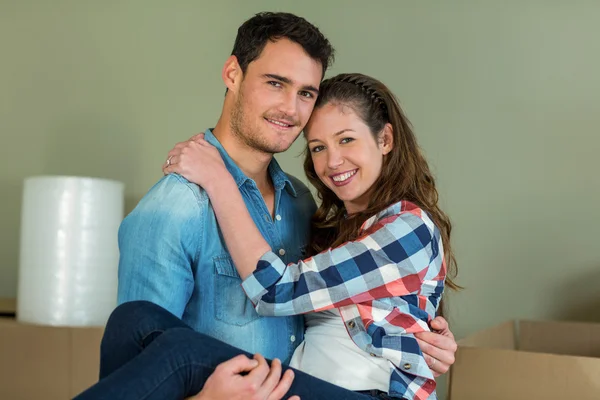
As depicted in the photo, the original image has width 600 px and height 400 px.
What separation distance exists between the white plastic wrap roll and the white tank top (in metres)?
0.87

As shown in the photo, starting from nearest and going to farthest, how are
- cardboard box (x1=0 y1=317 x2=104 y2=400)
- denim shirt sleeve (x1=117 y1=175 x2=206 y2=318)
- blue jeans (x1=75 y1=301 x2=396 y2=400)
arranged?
blue jeans (x1=75 y1=301 x2=396 y2=400), denim shirt sleeve (x1=117 y1=175 x2=206 y2=318), cardboard box (x1=0 y1=317 x2=104 y2=400)

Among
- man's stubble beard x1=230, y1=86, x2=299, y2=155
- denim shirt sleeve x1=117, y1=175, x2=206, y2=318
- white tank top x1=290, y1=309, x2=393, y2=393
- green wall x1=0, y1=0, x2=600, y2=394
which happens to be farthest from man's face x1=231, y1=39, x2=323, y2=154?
green wall x1=0, y1=0, x2=600, y2=394

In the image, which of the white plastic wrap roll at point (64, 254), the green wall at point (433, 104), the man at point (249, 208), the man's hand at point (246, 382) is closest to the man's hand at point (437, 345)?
the man at point (249, 208)

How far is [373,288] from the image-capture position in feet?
4.00

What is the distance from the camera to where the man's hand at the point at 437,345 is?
131 cm

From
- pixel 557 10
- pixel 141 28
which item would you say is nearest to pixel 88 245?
pixel 141 28

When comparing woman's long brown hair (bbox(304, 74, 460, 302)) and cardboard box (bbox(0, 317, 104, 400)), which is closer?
woman's long brown hair (bbox(304, 74, 460, 302))

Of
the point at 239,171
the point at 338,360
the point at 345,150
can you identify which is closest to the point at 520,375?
the point at 338,360

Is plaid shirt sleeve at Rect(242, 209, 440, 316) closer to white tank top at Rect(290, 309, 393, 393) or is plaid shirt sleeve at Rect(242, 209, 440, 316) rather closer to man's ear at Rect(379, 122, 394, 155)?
white tank top at Rect(290, 309, 393, 393)

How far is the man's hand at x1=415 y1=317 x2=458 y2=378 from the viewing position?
51.5 inches

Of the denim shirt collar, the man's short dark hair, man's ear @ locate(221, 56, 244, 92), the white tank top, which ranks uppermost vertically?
the man's short dark hair

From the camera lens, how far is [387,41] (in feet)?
7.57

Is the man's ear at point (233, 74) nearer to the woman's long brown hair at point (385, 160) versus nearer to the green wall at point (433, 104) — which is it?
the woman's long brown hair at point (385, 160)

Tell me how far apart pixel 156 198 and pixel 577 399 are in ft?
3.15
